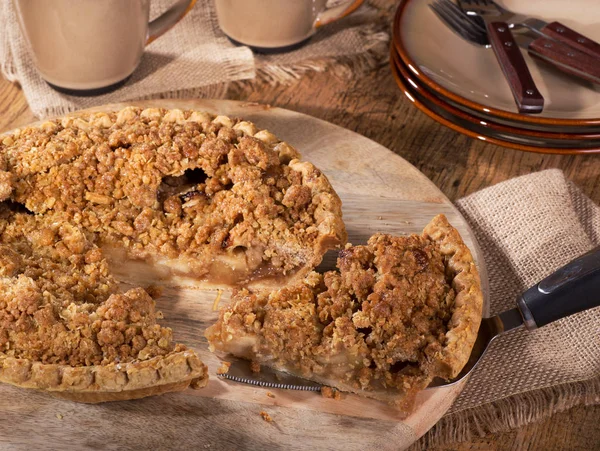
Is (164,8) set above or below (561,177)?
below

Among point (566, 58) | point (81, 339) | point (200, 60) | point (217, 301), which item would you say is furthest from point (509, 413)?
point (200, 60)

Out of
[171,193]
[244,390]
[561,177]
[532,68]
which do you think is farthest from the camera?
[532,68]

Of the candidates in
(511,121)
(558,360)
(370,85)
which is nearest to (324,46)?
(370,85)

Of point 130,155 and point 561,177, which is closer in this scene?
point 130,155

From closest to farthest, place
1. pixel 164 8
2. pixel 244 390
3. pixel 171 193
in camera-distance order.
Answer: pixel 244 390
pixel 171 193
pixel 164 8

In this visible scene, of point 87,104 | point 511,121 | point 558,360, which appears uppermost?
point 511,121

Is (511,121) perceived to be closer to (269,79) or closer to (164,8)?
(269,79)

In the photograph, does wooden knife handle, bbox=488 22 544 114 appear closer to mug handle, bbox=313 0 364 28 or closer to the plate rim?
the plate rim

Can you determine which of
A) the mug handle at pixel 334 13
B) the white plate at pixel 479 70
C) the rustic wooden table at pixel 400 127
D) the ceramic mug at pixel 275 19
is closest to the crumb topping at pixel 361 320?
Answer: the rustic wooden table at pixel 400 127
